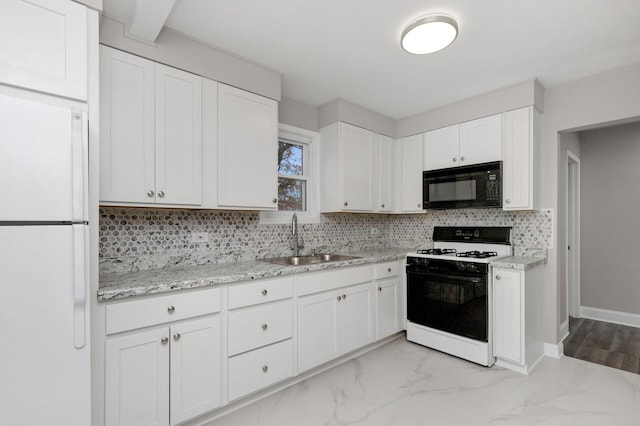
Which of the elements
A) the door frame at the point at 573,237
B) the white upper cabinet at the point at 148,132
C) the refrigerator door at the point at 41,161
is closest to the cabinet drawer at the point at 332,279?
the white upper cabinet at the point at 148,132

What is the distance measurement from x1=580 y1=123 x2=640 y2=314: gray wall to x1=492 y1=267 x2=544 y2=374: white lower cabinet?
6.05 feet

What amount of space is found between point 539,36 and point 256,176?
7.11ft

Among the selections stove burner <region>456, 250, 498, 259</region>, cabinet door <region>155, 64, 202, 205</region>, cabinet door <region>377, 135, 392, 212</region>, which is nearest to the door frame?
stove burner <region>456, 250, 498, 259</region>

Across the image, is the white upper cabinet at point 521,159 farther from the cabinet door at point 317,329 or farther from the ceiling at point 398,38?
the cabinet door at point 317,329

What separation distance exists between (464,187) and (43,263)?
10.3 ft

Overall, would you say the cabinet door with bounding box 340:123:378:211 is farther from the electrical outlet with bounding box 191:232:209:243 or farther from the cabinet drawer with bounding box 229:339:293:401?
the cabinet drawer with bounding box 229:339:293:401

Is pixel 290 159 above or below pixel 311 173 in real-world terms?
above

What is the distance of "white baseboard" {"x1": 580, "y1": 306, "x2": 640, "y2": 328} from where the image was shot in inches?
141

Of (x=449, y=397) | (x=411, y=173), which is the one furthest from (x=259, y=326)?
(x=411, y=173)

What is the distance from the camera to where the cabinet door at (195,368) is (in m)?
1.77

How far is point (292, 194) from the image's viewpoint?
3219 millimetres

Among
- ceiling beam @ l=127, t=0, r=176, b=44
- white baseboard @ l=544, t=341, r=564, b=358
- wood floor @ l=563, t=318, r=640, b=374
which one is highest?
ceiling beam @ l=127, t=0, r=176, b=44

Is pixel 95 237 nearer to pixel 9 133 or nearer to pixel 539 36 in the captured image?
pixel 9 133

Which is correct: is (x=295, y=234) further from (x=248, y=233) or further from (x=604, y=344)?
(x=604, y=344)
